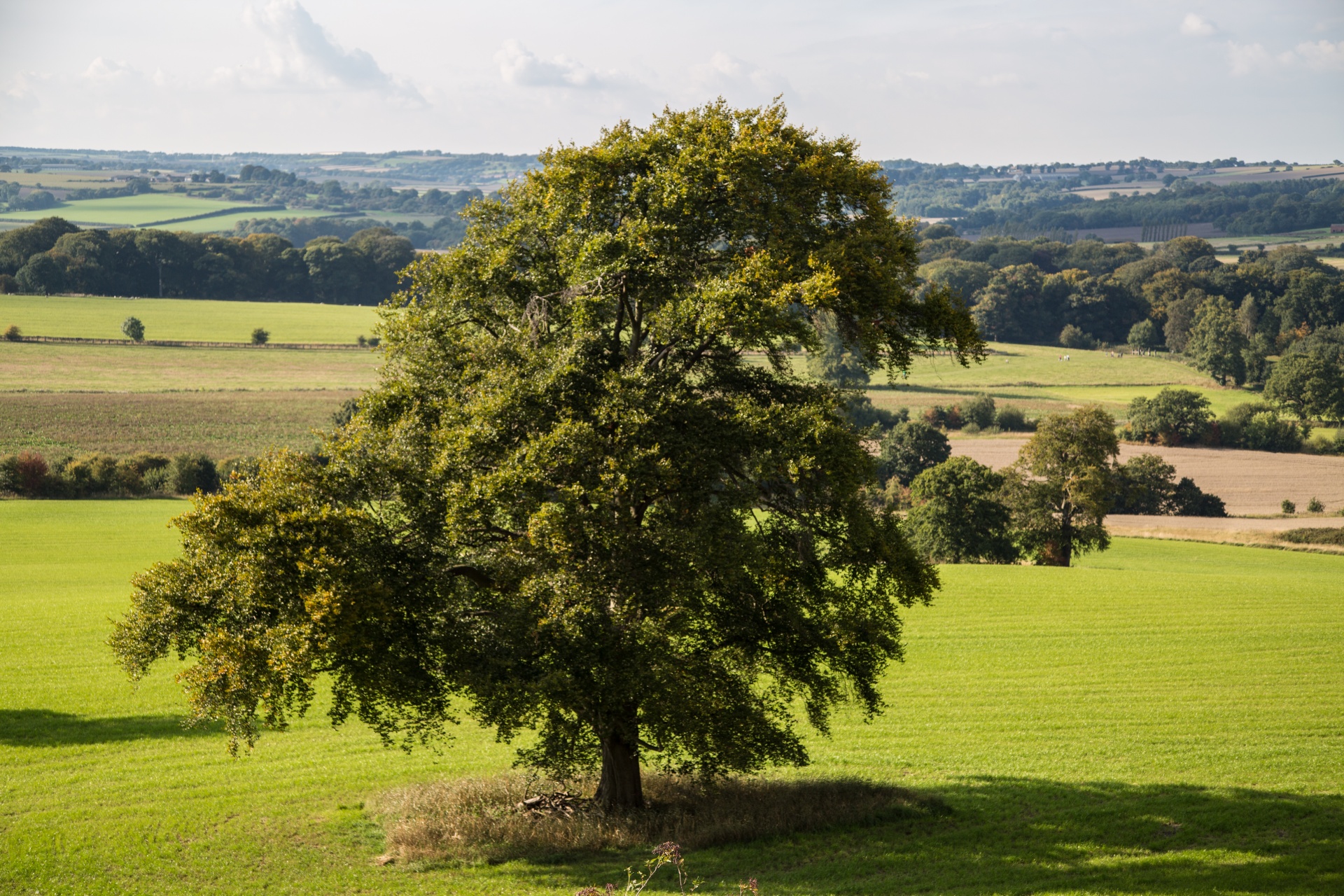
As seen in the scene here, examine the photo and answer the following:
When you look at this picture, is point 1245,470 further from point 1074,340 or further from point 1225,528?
point 1074,340

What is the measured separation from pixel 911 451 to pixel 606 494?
256 ft

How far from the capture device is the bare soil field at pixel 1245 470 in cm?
8294

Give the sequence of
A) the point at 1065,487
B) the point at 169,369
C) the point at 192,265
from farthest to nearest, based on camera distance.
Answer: the point at 192,265, the point at 169,369, the point at 1065,487

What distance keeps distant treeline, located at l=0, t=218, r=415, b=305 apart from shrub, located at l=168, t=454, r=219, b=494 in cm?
8335

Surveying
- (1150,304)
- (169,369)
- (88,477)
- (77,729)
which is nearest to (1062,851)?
(77,729)

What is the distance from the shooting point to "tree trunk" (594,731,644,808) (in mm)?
19500

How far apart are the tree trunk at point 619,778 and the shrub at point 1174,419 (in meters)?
96.1

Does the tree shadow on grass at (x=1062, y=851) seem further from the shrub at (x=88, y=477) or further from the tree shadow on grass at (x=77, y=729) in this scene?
the shrub at (x=88, y=477)

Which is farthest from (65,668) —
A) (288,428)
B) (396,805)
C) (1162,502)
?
(1162,502)

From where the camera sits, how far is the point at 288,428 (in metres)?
85.9

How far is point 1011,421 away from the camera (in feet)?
359

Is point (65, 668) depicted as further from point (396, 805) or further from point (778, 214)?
point (778, 214)

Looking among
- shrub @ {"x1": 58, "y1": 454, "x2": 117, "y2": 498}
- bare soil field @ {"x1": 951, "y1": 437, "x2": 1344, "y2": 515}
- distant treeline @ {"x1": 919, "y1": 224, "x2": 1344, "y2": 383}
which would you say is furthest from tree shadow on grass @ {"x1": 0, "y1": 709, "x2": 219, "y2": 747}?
distant treeline @ {"x1": 919, "y1": 224, "x2": 1344, "y2": 383}

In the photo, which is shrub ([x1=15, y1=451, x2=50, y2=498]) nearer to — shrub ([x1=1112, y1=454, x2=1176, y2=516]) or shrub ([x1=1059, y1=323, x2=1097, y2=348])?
shrub ([x1=1112, y1=454, x2=1176, y2=516])
